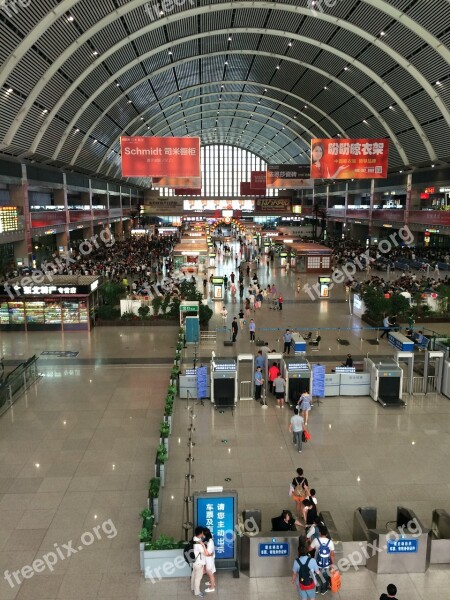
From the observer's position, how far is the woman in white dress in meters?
6.32

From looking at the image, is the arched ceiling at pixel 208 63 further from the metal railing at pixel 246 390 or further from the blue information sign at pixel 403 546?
the blue information sign at pixel 403 546

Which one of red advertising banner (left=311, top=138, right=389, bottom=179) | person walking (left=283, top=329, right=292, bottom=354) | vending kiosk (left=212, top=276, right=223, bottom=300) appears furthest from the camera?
vending kiosk (left=212, top=276, right=223, bottom=300)

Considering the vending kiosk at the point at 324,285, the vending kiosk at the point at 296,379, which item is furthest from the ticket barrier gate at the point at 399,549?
the vending kiosk at the point at 324,285

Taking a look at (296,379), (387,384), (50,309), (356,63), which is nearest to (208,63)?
(356,63)

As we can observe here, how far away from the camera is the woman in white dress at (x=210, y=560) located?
632 centimetres

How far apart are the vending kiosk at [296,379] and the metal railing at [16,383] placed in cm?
717

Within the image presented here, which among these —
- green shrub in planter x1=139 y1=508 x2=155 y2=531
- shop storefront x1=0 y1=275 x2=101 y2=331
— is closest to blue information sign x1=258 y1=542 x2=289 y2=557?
green shrub in planter x1=139 y1=508 x2=155 y2=531

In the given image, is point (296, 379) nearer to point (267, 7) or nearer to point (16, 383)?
point (16, 383)

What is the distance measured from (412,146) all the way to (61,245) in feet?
99.1

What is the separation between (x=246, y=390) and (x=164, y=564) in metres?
7.14

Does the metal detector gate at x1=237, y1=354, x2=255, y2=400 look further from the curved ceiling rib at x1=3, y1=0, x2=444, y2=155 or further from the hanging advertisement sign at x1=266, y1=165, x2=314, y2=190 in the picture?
the curved ceiling rib at x1=3, y1=0, x2=444, y2=155

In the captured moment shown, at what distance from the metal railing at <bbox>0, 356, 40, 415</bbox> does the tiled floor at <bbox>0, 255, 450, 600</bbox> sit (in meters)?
0.32

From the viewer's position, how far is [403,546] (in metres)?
6.64

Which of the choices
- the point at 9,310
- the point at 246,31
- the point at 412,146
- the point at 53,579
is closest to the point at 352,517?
the point at 53,579
